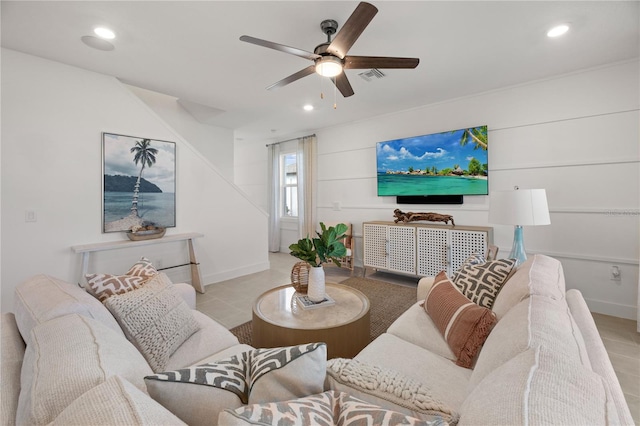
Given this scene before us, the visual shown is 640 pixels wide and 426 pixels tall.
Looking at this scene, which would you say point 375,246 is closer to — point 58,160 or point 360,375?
point 360,375

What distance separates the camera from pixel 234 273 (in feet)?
13.9

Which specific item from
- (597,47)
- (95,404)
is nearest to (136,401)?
(95,404)

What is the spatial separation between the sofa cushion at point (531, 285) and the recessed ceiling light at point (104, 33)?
332 centimetres

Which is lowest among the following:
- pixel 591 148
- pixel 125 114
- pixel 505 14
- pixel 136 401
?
pixel 136 401

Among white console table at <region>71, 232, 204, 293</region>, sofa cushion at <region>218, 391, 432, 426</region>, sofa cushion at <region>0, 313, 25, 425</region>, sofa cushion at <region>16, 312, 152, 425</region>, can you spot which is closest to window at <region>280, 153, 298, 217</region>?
white console table at <region>71, 232, 204, 293</region>

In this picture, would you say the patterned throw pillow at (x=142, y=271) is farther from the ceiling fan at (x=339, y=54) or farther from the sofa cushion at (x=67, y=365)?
the ceiling fan at (x=339, y=54)

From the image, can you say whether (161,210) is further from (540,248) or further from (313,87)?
(540,248)

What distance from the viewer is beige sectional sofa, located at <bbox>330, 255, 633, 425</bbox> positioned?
1.79 ft

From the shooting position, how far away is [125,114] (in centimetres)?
322

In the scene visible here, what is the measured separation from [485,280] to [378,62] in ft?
5.41

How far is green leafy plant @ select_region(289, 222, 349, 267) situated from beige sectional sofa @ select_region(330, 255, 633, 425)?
63cm

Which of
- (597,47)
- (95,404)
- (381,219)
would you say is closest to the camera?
(95,404)

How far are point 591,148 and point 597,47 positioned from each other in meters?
0.99

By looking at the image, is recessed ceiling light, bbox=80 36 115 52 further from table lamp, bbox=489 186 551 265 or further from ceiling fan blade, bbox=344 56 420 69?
table lamp, bbox=489 186 551 265
